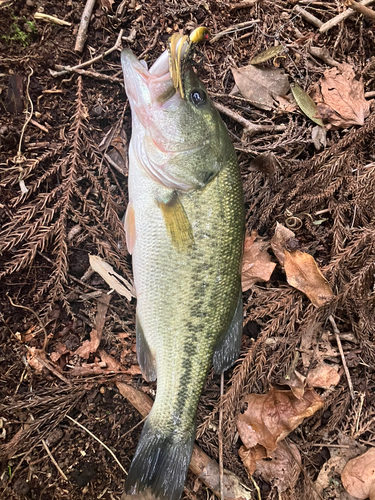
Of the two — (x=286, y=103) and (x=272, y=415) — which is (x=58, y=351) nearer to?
(x=272, y=415)

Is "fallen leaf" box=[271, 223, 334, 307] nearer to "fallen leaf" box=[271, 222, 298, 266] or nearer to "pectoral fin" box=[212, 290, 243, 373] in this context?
"fallen leaf" box=[271, 222, 298, 266]

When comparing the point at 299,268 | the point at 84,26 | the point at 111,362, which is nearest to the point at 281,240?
the point at 299,268

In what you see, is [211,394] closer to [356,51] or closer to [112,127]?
[112,127]

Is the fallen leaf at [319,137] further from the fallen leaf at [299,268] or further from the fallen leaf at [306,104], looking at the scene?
the fallen leaf at [299,268]

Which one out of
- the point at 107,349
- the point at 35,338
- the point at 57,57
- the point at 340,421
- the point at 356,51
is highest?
the point at 57,57

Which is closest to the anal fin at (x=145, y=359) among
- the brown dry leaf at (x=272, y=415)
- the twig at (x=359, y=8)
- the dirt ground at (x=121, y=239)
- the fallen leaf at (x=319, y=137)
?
the dirt ground at (x=121, y=239)

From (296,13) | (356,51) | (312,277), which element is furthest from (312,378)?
(296,13)

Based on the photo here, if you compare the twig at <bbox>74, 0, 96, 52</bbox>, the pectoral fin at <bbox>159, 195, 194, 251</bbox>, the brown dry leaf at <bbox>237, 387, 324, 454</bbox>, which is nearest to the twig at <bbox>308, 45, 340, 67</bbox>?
the twig at <bbox>74, 0, 96, 52</bbox>

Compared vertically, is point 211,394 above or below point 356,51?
below
